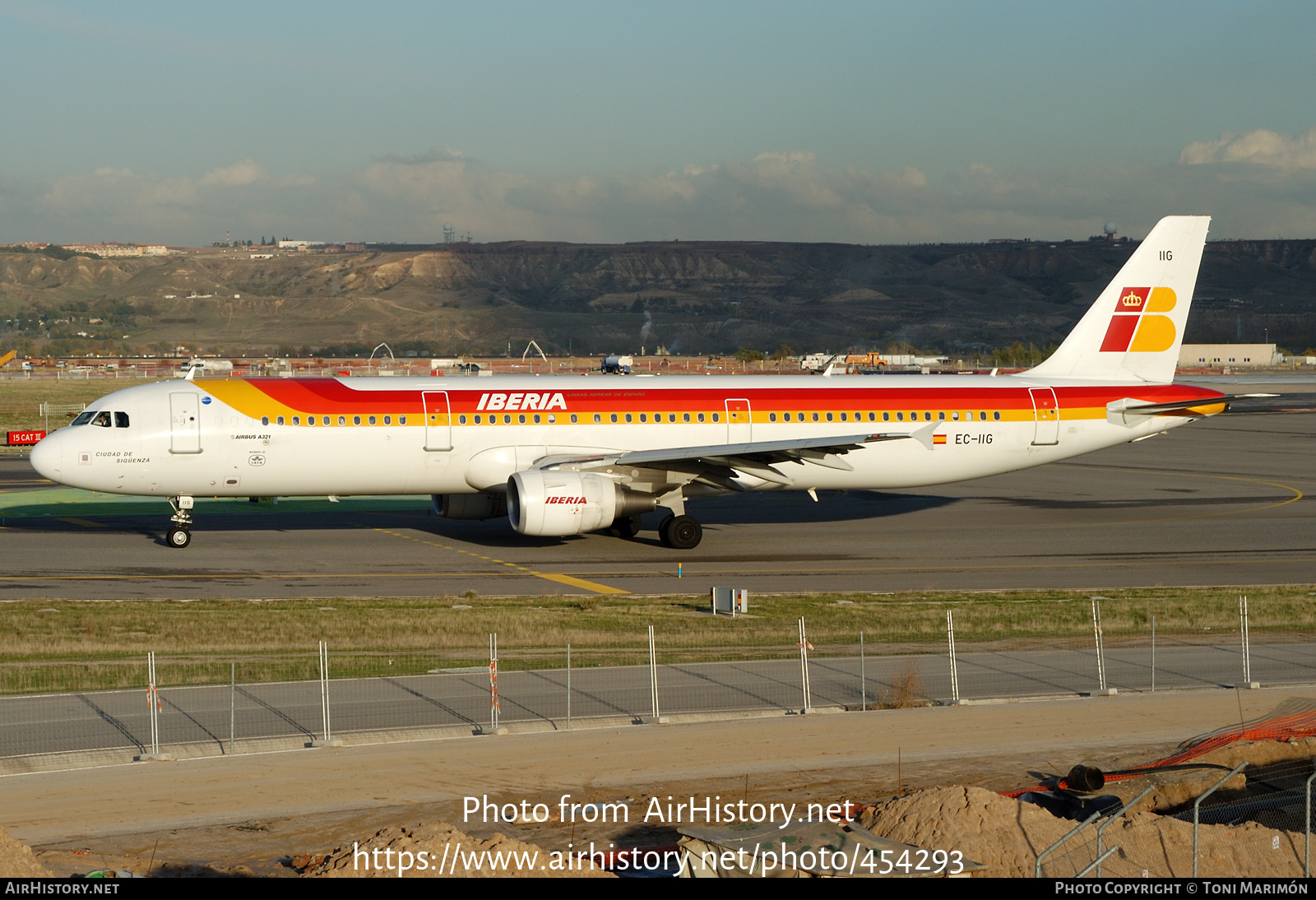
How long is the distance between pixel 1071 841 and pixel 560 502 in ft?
75.7

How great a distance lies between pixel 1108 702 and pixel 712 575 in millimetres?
14388

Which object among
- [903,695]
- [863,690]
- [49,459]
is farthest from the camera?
[49,459]

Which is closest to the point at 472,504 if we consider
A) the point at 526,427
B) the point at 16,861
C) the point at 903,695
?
the point at 526,427

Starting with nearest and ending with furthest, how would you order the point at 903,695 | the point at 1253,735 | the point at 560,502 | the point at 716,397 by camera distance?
1. the point at 1253,735
2. the point at 903,695
3. the point at 560,502
4. the point at 716,397

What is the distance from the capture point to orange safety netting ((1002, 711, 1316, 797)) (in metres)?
16.7

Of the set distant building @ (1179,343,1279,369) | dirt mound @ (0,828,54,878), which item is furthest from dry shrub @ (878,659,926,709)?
distant building @ (1179,343,1279,369)

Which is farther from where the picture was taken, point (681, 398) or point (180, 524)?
Answer: point (681, 398)

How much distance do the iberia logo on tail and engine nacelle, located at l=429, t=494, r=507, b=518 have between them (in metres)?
20.9

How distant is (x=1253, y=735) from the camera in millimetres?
17016

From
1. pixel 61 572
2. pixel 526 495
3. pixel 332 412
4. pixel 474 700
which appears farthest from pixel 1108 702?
pixel 61 572

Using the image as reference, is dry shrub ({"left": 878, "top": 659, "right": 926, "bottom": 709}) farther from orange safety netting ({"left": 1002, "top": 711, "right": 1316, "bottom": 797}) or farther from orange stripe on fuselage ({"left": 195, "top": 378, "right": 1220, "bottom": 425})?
orange stripe on fuselage ({"left": 195, "top": 378, "right": 1220, "bottom": 425})

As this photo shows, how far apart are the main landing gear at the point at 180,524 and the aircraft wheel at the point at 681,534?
14082 mm

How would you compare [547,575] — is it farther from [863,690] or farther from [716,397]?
[863,690]

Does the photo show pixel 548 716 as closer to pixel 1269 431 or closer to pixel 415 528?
pixel 415 528
